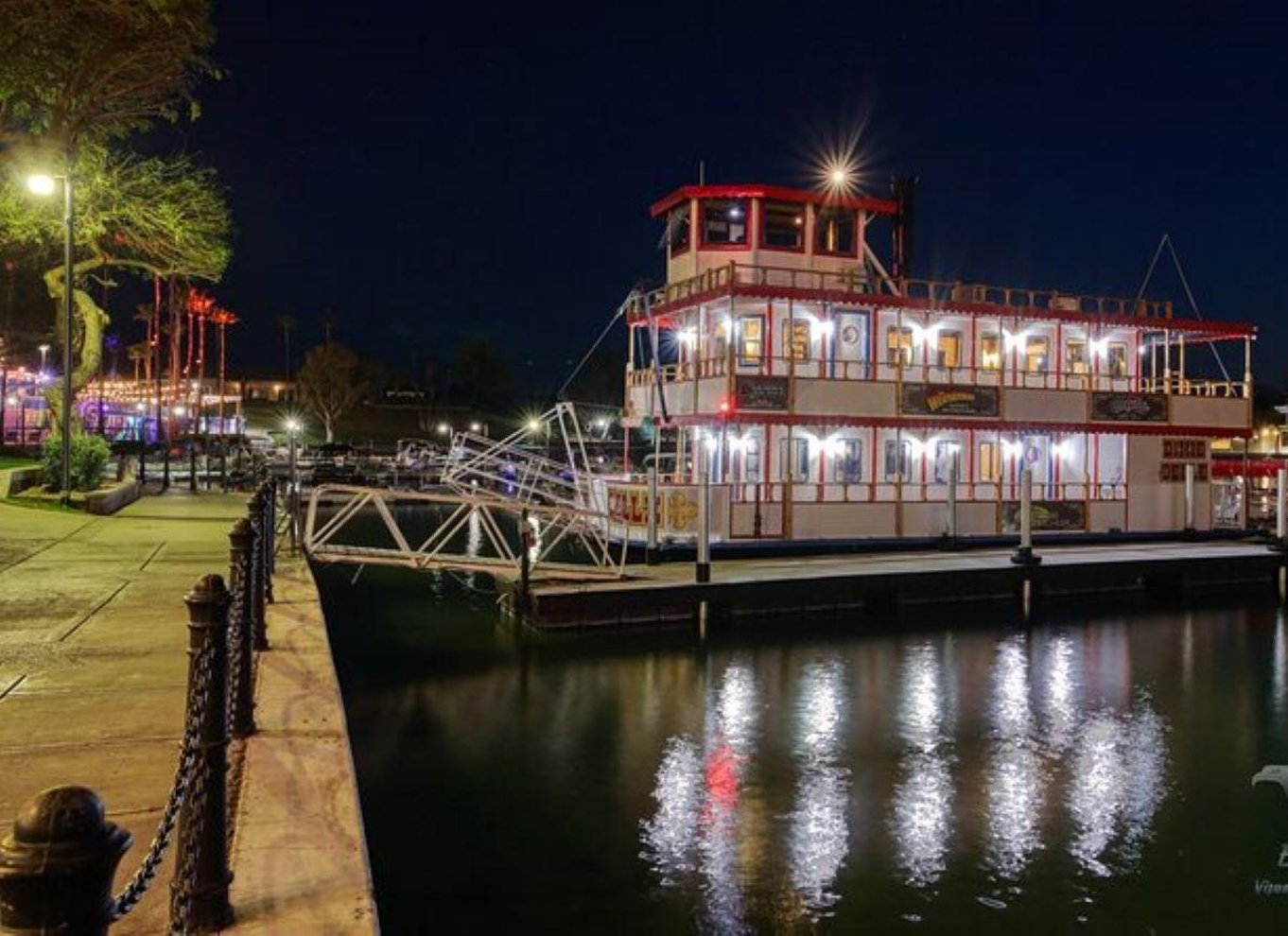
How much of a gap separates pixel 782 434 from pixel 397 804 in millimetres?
17427

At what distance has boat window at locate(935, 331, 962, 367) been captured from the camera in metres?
28.8

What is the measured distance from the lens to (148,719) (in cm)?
756

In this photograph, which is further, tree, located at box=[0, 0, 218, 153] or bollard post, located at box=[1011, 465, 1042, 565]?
bollard post, located at box=[1011, 465, 1042, 565]

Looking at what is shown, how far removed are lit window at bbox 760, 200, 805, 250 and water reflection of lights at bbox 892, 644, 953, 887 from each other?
13.8 m

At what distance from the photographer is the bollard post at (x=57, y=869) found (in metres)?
2.34

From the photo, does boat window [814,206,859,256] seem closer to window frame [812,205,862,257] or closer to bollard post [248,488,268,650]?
window frame [812,205,862,257]

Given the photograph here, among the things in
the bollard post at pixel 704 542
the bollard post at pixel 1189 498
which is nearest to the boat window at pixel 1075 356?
the bollard post at pixel 1189 498

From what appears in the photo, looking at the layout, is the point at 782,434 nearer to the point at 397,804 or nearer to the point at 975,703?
the point at 975,703

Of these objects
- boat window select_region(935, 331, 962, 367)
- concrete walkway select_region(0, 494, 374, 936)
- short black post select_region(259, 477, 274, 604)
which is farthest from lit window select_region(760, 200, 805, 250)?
concrete walkway select_region(0, 494, 374, 936)

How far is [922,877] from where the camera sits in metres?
9.47

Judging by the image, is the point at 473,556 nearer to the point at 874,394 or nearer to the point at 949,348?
the point at 874,394

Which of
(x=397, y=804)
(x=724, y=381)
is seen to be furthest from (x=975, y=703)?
(x=724, y=381)

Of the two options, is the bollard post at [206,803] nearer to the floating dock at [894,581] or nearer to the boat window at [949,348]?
the floating dock at [894,581]

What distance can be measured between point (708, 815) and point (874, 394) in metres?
16.9
